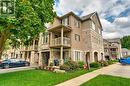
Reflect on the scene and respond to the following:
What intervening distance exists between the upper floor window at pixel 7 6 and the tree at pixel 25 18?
41cm

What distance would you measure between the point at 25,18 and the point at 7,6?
6.27 feet

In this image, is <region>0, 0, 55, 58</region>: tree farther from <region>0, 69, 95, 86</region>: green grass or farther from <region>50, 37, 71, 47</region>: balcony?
<region>50, 37, 71, 47</region>: balcony

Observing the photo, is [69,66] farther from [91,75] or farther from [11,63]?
[11,63]

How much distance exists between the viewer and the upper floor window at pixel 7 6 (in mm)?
11106

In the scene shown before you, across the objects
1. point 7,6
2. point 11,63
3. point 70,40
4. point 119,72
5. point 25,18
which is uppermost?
point 7,6

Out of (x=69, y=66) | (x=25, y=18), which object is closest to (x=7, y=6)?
(x=25, y=18)

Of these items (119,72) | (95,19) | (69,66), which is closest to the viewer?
(119,72)

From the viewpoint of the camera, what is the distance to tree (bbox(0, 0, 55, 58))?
10884mm

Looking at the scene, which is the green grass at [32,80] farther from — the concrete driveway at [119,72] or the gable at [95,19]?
the gable at [95,19]

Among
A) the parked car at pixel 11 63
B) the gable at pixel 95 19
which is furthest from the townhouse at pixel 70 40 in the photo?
the parked car at pixel 11 63

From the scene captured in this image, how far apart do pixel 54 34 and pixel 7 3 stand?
15.4 metres

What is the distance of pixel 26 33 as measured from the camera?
12.2 m

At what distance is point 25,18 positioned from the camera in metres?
11.3

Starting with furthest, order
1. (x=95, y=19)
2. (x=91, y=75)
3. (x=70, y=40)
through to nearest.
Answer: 1. (x=95, y=19)
2. (x=70, y=40)
3. (x=91, y=75)
